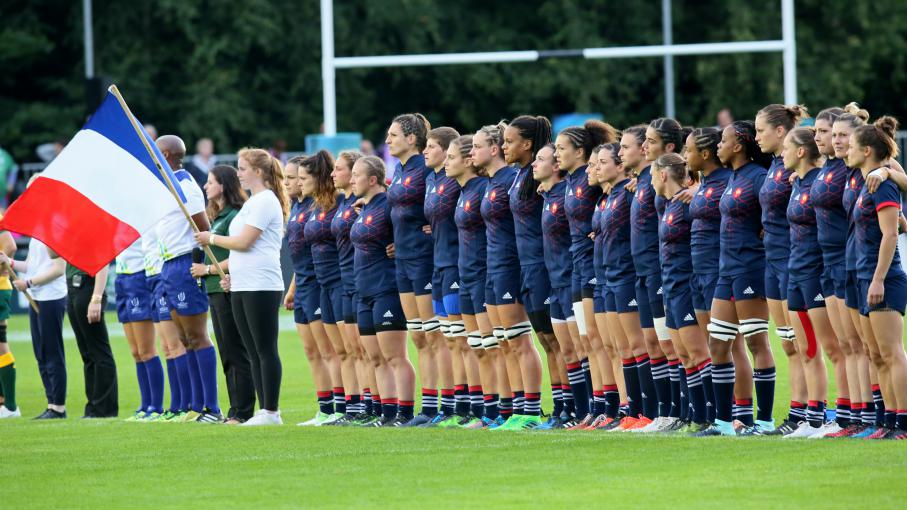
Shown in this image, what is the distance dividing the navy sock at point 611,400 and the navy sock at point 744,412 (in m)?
1.08

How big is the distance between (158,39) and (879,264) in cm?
2820

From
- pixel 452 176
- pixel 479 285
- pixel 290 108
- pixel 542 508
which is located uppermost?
pixel 290 108

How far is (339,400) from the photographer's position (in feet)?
44.7

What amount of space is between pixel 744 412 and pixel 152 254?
5253mm

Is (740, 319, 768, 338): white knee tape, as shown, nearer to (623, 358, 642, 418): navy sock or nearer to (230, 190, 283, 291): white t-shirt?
(623, 358, 642, 418): navy sock

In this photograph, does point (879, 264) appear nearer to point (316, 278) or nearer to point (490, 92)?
point (316, 278)

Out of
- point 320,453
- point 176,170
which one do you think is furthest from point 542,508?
point 176,170

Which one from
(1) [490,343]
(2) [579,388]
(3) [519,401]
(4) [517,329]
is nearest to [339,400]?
(1) [490,343]

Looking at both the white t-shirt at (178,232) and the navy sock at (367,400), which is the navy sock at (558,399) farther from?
the white t-shirt at (178,232)

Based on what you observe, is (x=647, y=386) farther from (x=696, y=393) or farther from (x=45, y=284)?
(x=45, y=284)

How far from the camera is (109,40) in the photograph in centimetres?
3638

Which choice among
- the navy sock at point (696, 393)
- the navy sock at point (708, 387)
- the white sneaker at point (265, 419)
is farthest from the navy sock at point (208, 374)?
the navy sock at point (708, 387)

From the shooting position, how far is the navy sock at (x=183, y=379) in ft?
46.4

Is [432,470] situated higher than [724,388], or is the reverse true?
[724,388]
